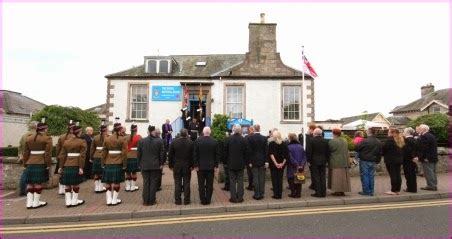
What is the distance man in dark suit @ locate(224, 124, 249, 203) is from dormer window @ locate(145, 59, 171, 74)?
50.6 ft

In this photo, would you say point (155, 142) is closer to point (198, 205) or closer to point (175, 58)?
point (198, 205)

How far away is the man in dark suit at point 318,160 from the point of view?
9.66 m

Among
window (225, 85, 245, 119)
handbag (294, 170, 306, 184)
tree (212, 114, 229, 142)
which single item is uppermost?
window (225, 85, 245, 119)

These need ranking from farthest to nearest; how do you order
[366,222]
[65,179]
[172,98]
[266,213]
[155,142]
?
[172,98] → [155,142] → [65,179] → [266,213] → [366,222]

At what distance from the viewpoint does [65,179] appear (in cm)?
866

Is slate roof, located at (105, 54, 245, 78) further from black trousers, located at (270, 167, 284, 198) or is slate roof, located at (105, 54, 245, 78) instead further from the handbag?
the handbag

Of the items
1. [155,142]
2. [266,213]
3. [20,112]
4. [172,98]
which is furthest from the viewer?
[20,112]

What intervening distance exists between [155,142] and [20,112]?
120 feet

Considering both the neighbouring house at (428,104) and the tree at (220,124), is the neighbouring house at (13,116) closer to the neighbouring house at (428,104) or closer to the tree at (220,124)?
the tree at (220,124)

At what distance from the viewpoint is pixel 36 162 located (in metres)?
8.86

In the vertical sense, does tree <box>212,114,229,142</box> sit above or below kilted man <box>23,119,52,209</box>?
above

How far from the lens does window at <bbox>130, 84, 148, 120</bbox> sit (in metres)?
23.2

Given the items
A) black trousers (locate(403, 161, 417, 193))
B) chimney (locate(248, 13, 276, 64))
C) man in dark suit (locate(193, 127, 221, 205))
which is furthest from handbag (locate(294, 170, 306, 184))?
chimney (locate(248, 13, 276, 64))

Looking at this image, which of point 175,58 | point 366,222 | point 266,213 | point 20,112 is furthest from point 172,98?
point 20,112
